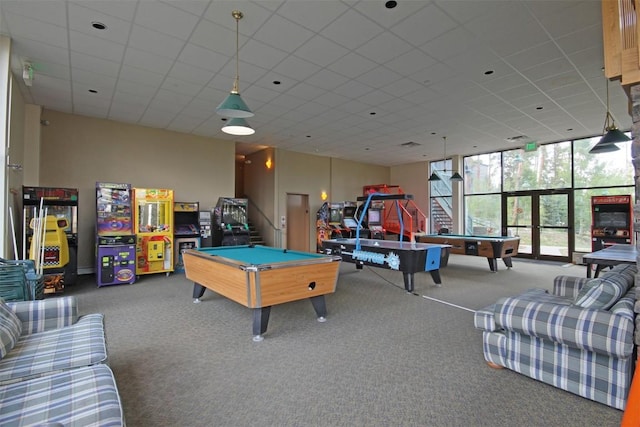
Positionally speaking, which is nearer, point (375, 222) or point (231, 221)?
point (231, 221)

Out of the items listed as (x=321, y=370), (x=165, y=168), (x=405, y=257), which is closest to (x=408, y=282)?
(x=405, y=257)

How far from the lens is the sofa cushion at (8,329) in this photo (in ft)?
5.86

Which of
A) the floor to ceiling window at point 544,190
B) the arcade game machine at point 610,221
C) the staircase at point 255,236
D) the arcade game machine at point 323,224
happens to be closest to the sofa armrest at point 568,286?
the arcade game machine at point 610,221

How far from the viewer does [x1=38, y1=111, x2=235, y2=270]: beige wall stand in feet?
21.2

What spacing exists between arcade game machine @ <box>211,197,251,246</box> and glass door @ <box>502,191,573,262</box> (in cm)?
806

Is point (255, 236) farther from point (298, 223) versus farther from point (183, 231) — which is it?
point (183, 231)

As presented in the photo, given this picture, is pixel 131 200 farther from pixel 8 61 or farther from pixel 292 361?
pixel 292 361

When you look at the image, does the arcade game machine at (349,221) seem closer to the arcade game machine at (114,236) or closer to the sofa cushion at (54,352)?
the arcade game machine at (114,236)

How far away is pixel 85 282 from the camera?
6.09m

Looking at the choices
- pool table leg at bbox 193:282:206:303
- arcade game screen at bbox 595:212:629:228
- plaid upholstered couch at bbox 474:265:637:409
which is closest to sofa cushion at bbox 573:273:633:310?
plaid upholstered couch at bbox 474:265:637:409

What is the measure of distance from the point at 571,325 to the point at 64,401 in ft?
9.84

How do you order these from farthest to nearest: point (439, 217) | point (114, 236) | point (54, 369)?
1. point (439, 217)
2. point (114, 236)
3. point (54, 369)

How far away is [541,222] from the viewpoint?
9.19 m

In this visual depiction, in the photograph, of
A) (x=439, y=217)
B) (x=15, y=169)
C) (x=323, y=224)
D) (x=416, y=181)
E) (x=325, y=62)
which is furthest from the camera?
(x=416, y=181)
